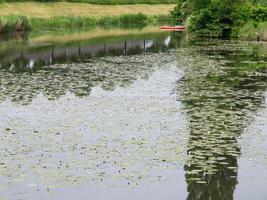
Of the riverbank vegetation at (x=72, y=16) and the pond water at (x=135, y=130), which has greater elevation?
the pond water at (x=135, y=130)

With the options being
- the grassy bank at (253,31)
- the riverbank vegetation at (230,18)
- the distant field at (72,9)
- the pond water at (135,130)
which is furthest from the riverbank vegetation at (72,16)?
the pond water at (135,130)

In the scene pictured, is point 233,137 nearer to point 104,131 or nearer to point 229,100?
point 104,131

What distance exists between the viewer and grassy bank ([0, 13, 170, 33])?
66562 mm

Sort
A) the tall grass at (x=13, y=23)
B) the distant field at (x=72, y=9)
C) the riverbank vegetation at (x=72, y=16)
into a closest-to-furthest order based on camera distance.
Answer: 1. the tall grass at (x=13, y=23)
2. the riverbank vegetation at (x=72, y=16)
3. the distant field at (x=72, y=9)

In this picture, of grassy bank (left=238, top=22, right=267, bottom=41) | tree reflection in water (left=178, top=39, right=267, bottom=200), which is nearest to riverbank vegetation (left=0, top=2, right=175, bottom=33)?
grassy bank (left=238, top=22, right=267, bottom=41)

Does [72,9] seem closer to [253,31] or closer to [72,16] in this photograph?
[72,16]

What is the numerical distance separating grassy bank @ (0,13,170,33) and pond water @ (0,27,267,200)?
32.7 meters

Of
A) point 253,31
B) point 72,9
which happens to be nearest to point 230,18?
point 253,31

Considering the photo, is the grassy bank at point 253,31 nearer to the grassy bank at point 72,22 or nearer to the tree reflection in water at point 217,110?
the tree reflection in water at point 217,110

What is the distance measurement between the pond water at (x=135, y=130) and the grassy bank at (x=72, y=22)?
32.7 metres

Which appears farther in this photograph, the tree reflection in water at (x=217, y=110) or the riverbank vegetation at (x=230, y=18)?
the riverbank vegetation at (x=230, y=18)

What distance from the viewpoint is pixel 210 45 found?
47250 mm

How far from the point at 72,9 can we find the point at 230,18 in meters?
36.1

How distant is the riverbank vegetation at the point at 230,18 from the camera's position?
53319 mm
